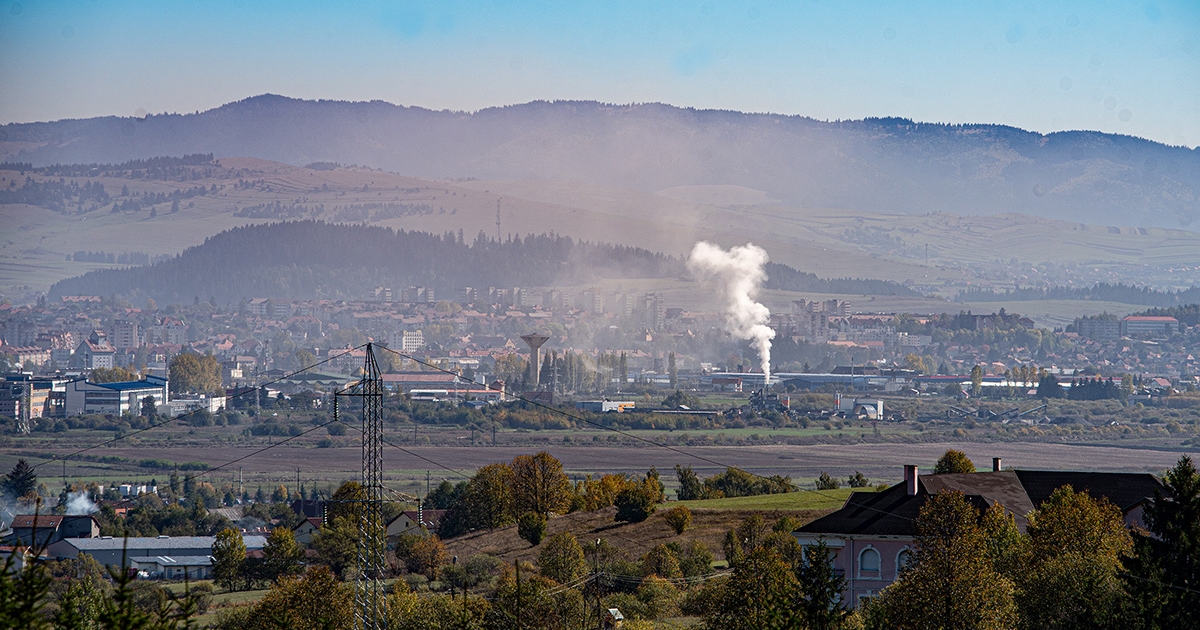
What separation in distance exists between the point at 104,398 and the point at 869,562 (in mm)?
93468

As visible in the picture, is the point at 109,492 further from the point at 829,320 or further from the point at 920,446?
the point at 829,320

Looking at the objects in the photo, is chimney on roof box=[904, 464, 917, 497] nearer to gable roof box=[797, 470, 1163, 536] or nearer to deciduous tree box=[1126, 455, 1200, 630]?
gable roof box=[797, 470, 1163, 536]

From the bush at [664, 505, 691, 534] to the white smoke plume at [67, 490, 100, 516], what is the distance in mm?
25015

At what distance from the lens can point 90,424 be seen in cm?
10694

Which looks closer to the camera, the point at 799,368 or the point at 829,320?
the point at 799,368

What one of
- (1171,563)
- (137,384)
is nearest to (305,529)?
(1171,563)

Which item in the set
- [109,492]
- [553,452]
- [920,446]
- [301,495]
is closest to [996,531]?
[301,495]

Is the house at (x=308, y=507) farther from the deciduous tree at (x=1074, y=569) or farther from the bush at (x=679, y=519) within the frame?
the deciduous tree at (x=1074, y=569)

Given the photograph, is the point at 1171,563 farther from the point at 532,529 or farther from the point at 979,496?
the point at 532,529

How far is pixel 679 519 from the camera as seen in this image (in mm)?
43469

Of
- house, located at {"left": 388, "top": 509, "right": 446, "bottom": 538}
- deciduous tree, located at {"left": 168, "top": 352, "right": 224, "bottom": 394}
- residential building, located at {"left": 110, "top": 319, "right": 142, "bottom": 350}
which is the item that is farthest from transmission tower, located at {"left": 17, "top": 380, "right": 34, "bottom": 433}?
residential building, located at {"left": 110, "top": 319, "right": 142, "bottom": 350}

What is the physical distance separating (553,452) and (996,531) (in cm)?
6031

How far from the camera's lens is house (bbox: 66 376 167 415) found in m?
115

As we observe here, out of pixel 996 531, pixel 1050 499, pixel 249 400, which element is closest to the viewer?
pixel 996 531
